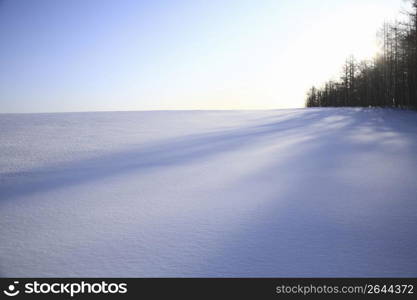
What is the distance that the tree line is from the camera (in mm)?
14891

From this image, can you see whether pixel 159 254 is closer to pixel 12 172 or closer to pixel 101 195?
pixel 101 195

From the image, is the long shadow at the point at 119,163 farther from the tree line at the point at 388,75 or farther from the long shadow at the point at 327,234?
the tree line at the point at 388,75

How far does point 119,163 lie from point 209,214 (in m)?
1.81

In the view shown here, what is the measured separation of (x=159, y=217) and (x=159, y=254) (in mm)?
423

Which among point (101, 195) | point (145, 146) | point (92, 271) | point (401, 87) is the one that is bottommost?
point (92, 271)

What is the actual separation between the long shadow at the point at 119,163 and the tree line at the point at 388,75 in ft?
47.5

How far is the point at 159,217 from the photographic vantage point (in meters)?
1.68

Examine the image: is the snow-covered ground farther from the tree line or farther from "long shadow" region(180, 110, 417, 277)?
the tree line

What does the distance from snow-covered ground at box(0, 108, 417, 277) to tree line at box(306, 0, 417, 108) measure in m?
15.1

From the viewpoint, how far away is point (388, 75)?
784 inches

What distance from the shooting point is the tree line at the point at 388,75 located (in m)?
14.9

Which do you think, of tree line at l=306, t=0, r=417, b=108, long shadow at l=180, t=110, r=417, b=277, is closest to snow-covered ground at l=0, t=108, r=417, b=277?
long shadow at l=180, t=110, r=417, b=277

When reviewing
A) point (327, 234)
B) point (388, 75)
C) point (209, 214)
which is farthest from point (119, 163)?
point (388, 75)

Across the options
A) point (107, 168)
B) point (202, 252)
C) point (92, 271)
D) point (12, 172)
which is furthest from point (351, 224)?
point (12, 172)
